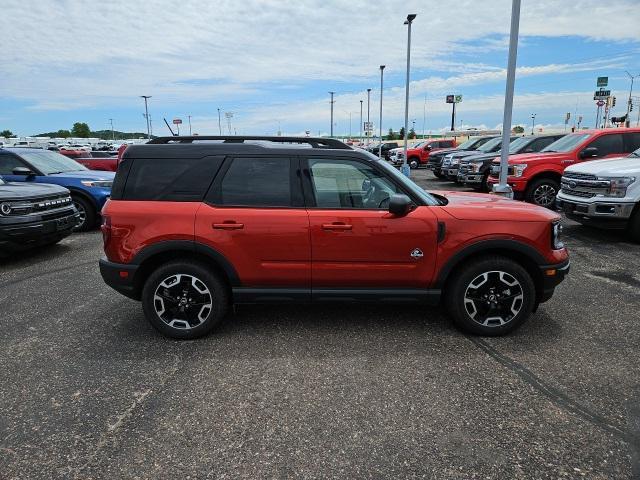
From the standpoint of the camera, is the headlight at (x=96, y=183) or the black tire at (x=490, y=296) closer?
the black tire at (x=490, y=296)

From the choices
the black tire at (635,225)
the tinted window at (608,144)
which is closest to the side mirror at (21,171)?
the black tire at (635,225)

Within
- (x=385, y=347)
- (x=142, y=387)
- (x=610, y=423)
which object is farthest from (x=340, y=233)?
(x=610, y=423)

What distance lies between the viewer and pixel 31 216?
265 inches

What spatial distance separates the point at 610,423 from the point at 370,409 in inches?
58.9

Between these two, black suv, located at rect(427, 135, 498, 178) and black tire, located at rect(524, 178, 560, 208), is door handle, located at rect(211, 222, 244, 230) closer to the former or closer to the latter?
black tire, located at rect(524, 178, 560, 208)

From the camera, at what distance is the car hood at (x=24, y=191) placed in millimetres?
6605

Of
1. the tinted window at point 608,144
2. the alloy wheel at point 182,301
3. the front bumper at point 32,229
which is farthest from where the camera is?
the tinted window at point 608,144

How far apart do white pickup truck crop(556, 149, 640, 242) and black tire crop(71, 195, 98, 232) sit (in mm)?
9309

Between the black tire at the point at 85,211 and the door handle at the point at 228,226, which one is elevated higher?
the door handle at the point at 228,226

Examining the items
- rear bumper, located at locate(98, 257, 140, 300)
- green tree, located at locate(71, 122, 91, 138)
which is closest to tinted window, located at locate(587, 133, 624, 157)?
rear bumper, located at locate(98, 257, 140, 300)

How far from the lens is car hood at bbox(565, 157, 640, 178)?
7312 millimetres

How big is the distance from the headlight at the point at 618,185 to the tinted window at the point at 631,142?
11.2ft

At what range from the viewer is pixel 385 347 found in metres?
3.91

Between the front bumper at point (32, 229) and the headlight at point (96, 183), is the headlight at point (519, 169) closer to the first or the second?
the headlight at point (96, 183)
